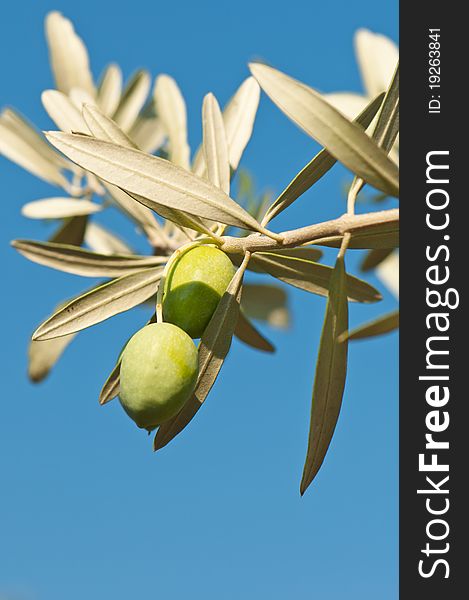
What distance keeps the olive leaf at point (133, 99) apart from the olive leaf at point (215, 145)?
868mm

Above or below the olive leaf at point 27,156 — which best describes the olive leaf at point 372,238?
below

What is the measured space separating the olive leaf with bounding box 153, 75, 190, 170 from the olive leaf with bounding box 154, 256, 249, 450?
78 cm

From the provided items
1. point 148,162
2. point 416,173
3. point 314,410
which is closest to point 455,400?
point 314,410

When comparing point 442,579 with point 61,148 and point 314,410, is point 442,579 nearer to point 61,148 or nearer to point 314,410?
point 314,410

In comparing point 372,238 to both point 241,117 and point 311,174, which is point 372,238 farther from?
point 241,117

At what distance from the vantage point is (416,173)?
3.75 feet

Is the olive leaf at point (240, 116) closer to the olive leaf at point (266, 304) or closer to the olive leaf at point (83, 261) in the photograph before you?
the olive leaf at point (83, 261)

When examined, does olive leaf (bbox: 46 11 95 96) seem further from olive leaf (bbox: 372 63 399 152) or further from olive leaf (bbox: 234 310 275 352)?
olive leaf (bbox: 372 63 399 152)

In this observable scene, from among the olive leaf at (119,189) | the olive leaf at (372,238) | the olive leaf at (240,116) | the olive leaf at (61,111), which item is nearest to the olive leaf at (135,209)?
the olive leaf at (119,189)

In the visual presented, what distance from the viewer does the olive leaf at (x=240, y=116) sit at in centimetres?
148

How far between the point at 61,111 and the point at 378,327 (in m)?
0.81

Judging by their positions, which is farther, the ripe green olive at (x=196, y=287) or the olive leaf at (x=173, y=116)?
the olive leaf at (x=173, y=116)

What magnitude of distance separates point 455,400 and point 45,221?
1350 millimetres

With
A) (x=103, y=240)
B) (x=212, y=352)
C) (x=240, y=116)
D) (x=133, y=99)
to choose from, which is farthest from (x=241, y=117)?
(x=103, y=240)
